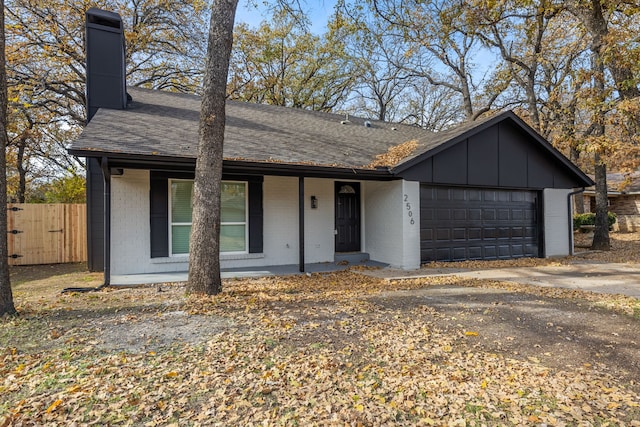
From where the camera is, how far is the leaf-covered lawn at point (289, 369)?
245 centimetres

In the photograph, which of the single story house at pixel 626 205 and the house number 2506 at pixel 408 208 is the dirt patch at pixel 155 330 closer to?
the house number 2506 at pixel 408 208

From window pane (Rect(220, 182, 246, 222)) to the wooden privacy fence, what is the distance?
503 cm

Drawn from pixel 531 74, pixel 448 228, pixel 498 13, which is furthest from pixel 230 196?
pixel 531 74

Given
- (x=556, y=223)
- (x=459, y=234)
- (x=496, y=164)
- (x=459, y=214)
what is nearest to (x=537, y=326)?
(x=459, y=234)

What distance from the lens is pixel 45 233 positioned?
32.9 ft

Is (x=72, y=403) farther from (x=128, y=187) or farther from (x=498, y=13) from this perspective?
(x=498, y=13)

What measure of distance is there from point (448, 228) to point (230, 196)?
5853 millimetres

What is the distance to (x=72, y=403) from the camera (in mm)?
2523

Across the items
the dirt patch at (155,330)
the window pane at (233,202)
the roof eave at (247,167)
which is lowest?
the dirt patch at (155,330)

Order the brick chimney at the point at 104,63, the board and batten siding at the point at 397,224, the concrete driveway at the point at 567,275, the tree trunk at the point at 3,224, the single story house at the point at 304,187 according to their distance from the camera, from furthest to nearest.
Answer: the brick chimney at the point at 104,63
the board and batten siding at the point at 397,224
the single story house at the point at 304,187
the concrete driveway at the point at 567,275
the tree trunk at the point at 3,224

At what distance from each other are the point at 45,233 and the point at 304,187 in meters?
7.64

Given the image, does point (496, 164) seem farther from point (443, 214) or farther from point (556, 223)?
A: point (556, 223)

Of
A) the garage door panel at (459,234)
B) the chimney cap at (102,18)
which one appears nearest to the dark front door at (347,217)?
the garage door panel at (459,234)

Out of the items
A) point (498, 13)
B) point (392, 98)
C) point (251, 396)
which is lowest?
point (251, 396)
